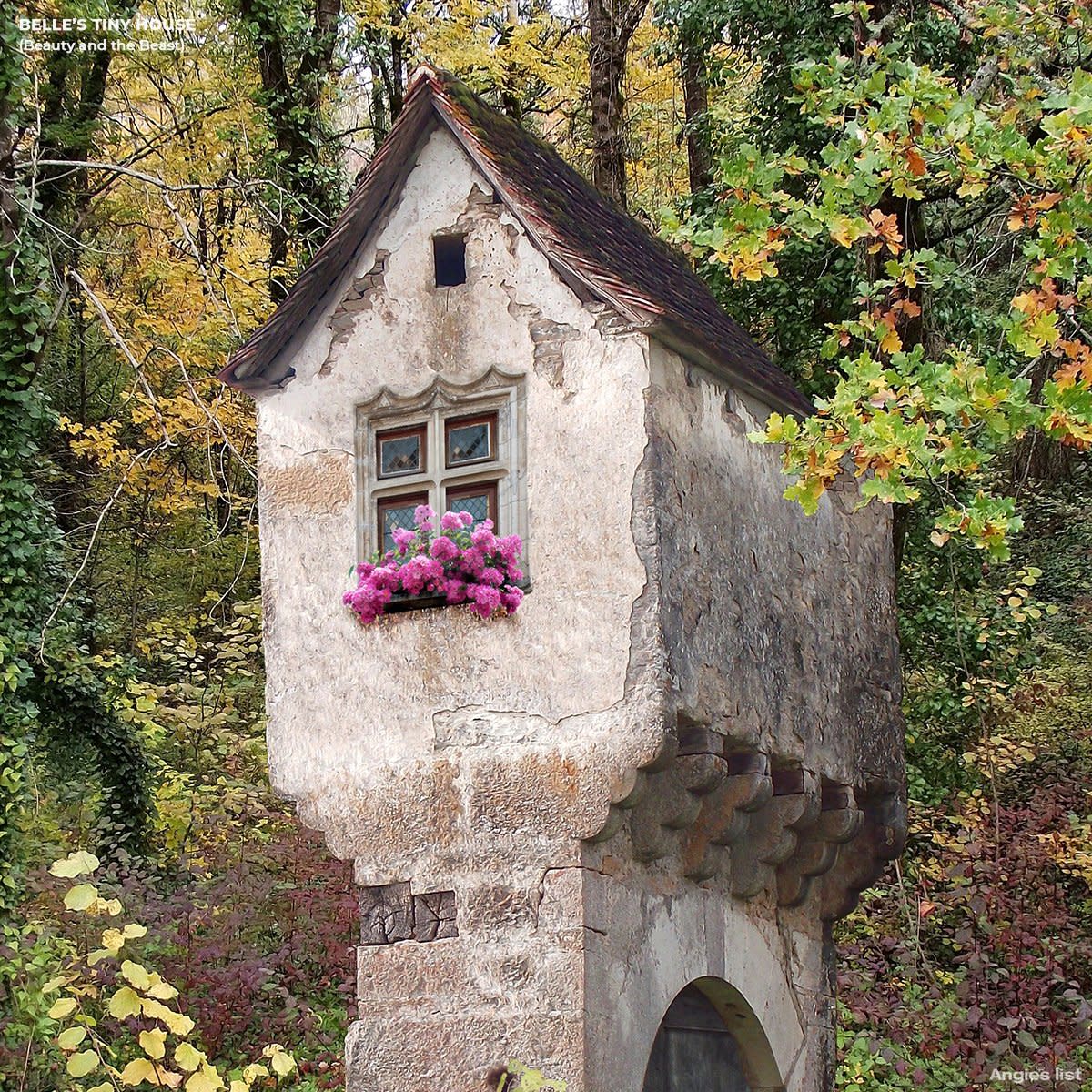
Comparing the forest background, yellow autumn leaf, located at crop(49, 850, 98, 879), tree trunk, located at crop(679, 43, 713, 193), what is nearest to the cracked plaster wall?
the forest background

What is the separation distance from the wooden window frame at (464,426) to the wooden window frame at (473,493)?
0.32ft

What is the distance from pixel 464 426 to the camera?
8445 mm

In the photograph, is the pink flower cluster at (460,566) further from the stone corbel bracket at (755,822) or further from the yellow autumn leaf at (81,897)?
the yellow autumn leaf at (81,897)

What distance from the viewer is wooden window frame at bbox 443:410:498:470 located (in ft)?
27.4

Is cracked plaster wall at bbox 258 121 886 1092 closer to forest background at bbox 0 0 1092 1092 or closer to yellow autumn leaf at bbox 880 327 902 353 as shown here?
forest background at bbox 0 0 1092 1092

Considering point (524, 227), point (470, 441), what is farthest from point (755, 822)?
point (524, 227)

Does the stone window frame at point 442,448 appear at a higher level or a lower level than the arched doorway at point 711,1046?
higher

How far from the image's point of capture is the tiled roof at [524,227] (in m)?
8.20

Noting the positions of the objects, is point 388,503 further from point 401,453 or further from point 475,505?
point 475,505

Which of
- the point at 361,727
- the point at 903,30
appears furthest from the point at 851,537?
the point at 903,30

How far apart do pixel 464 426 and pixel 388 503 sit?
0.56 m

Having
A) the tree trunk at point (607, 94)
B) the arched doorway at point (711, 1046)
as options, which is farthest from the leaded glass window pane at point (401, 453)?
the tree trunk at point (607, 94)

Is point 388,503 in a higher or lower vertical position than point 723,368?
lower

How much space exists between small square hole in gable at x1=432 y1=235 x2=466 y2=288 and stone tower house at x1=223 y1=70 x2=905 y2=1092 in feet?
0.06
